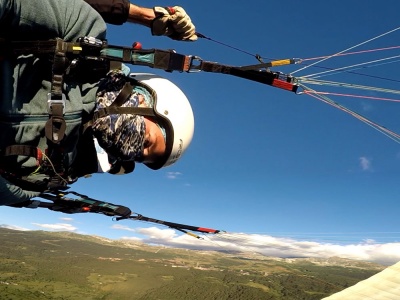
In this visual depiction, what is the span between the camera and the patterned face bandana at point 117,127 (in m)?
3.28

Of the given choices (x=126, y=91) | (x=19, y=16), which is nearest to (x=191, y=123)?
(x=126, y=91)

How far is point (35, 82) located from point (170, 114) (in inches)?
57.4

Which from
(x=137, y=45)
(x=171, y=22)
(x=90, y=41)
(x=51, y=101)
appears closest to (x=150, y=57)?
(x=137, y=45)

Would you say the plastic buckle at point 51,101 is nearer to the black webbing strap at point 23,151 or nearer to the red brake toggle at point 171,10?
the black webbing strap at point 23,151

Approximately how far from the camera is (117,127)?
331cm

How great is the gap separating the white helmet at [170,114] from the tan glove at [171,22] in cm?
67

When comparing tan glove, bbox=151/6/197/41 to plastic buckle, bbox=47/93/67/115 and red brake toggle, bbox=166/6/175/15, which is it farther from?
plastic buckle, bbox=47/93/67/115

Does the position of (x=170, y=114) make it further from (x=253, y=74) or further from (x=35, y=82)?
(x=35, y=82)

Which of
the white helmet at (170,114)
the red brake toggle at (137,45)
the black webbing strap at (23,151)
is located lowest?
the black webbing strap at (23,151)

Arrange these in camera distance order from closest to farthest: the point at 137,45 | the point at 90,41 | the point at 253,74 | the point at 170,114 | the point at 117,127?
the point at 90,41 → the point at 117,127 → the point at 137,45 → the point at 170,114 → the point at 253,74

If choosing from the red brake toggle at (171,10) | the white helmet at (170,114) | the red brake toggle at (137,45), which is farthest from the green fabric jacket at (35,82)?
the red brake toggle at (171,10)

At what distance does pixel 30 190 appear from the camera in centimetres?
354

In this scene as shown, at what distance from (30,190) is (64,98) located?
4.03 ft

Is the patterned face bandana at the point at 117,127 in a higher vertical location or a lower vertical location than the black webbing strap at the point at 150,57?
lower
